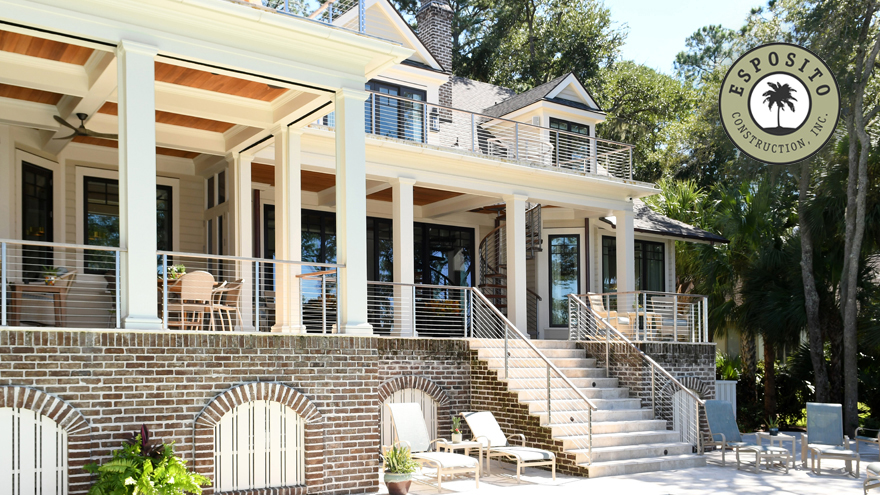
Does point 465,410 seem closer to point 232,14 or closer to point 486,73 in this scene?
point 232,14

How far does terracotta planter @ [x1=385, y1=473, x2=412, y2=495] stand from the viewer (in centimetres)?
984

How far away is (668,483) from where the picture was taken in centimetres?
1101

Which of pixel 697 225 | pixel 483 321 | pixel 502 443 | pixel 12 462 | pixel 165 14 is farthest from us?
pixel 697 225

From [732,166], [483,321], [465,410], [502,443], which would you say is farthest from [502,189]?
[732,166]

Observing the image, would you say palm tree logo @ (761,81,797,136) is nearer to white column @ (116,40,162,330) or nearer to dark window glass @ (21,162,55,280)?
white column @ (116,40,162,330)

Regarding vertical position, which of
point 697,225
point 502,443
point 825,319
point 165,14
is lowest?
point 502,443

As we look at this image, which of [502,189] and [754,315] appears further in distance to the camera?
[754,315]

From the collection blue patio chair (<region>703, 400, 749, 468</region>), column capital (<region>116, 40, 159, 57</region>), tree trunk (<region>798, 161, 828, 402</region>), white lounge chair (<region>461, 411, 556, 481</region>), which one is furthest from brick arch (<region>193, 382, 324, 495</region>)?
tree trunk (<region>798, 161, 828, 402</region>)

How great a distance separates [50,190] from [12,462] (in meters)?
6.47

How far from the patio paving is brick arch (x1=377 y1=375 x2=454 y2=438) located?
1.25m

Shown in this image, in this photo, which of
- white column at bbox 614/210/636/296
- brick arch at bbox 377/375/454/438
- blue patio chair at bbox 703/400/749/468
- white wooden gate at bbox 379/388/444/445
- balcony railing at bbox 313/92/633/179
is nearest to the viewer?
white wooden gate at bbox 379/388/444/445

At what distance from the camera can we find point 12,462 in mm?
8016

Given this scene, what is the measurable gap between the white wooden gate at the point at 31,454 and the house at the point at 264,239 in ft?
0.10

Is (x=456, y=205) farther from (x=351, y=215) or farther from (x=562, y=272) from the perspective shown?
(x=351, y=215)
